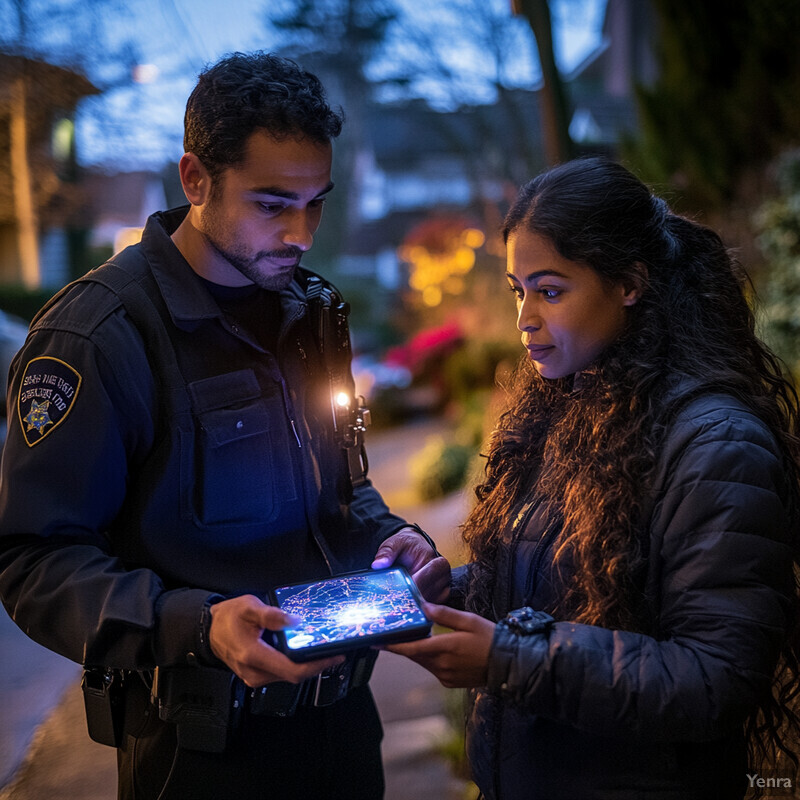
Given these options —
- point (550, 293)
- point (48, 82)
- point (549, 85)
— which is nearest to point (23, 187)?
point (48, 82)

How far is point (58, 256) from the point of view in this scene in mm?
15484

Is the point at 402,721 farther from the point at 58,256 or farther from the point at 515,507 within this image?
the point at 58,256

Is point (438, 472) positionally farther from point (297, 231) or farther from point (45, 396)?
point (45, 396)

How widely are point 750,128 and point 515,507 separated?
8.51 metres

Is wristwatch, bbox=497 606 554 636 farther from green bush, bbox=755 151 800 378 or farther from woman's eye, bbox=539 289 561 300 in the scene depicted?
green bush, bbox=755 151 800 378

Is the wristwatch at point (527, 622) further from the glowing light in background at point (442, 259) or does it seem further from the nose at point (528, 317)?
the glowing light in background at point (442, 259)

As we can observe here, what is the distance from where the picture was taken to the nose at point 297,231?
1.98 meters

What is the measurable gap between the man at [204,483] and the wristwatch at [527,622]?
344mm

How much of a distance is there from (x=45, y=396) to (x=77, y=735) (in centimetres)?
274

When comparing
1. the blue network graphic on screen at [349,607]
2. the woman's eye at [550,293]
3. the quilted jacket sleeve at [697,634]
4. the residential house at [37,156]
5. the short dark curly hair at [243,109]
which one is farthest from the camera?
the residential house at [37,156]

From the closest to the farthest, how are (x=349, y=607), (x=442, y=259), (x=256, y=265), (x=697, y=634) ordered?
1. (x=697, y=634)
2. (x=349, y=607)
3. (x=256, y=265)
4. (x=442, y=259)

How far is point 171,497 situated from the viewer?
1.81 m

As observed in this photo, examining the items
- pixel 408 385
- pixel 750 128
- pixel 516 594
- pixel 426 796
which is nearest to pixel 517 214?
pixel 516 594

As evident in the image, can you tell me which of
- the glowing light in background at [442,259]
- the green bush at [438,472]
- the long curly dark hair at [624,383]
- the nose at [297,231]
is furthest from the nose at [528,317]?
the glowing light in background at [442,259]
